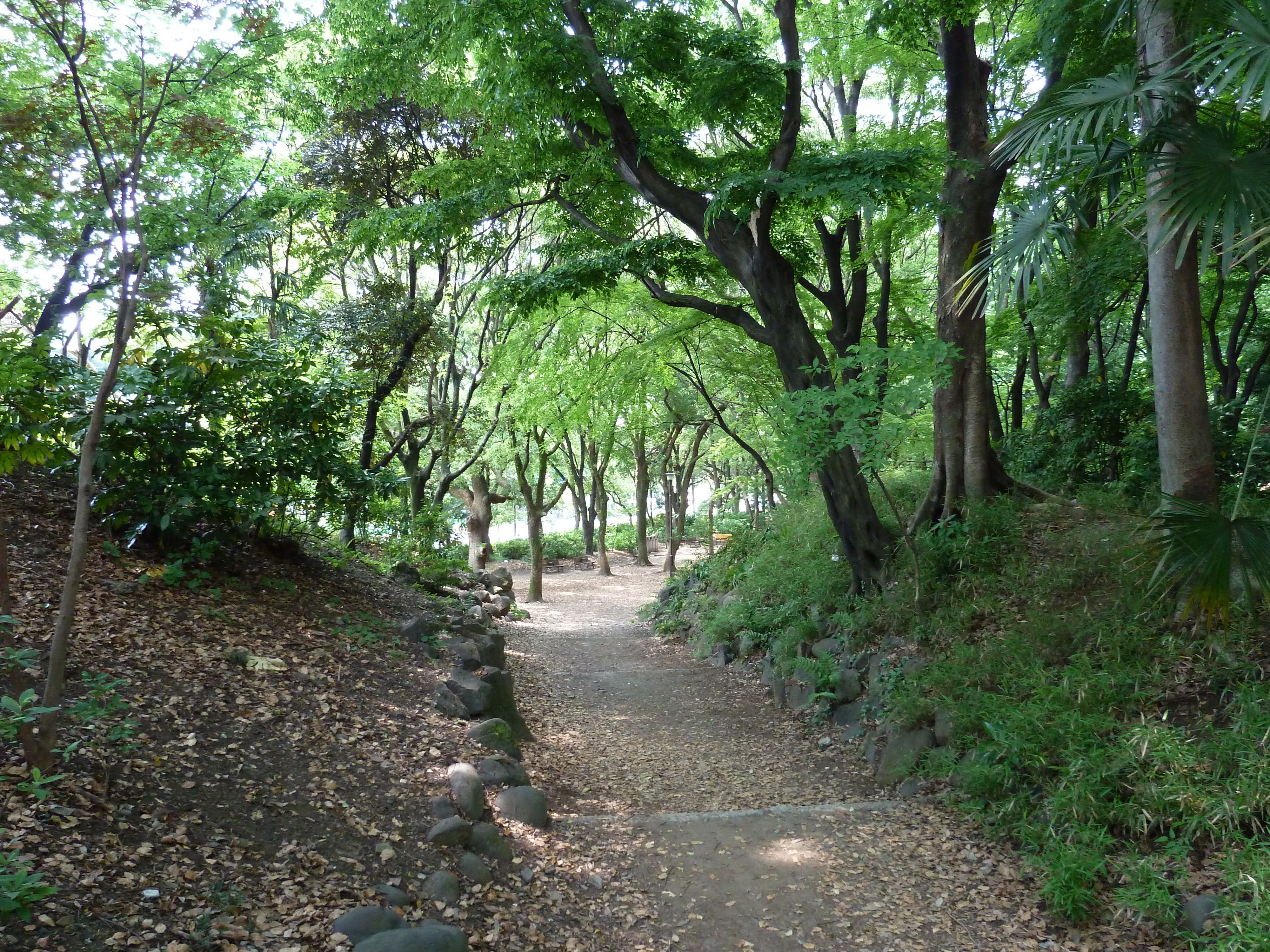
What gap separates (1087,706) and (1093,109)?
3.55 meters

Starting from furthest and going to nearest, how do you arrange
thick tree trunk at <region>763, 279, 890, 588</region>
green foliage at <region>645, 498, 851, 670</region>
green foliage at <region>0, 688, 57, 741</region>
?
green foliage at <region>645, 498, 851, 670</region> → thick tree trunk at <region>763, 279, 890, 588</region> → green foliage at <region>0, 688, 57, 741</region>

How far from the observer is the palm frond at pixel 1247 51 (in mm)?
3367

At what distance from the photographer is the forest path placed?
140 inches

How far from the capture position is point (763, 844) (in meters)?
4.33

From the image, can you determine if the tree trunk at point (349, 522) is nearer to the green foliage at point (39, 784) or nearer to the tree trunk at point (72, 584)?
the tree trunk at point (72, 584)

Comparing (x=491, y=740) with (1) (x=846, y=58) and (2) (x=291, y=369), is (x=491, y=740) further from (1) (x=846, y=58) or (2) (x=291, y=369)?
(1) (x=846, y=58)

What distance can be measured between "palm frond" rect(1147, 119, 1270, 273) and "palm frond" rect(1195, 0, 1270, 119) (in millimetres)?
391

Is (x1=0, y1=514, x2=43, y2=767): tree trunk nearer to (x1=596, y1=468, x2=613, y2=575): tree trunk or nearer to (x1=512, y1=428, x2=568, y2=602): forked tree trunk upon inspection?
(x1=512, y1=428, x2=568, y2=602): forked tree trunk

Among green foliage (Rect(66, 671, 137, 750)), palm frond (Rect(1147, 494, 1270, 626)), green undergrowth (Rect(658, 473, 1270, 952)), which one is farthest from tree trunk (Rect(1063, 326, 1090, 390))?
green foliage (Rect(66, 671, 137, 750))

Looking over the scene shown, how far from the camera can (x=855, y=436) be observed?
6.02m

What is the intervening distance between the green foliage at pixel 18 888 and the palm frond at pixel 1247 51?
18.3 feet

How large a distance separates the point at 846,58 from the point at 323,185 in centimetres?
677

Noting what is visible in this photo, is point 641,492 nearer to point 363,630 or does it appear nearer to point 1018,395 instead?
point 1018,395

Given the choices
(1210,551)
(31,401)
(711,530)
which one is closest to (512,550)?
(711,530)
